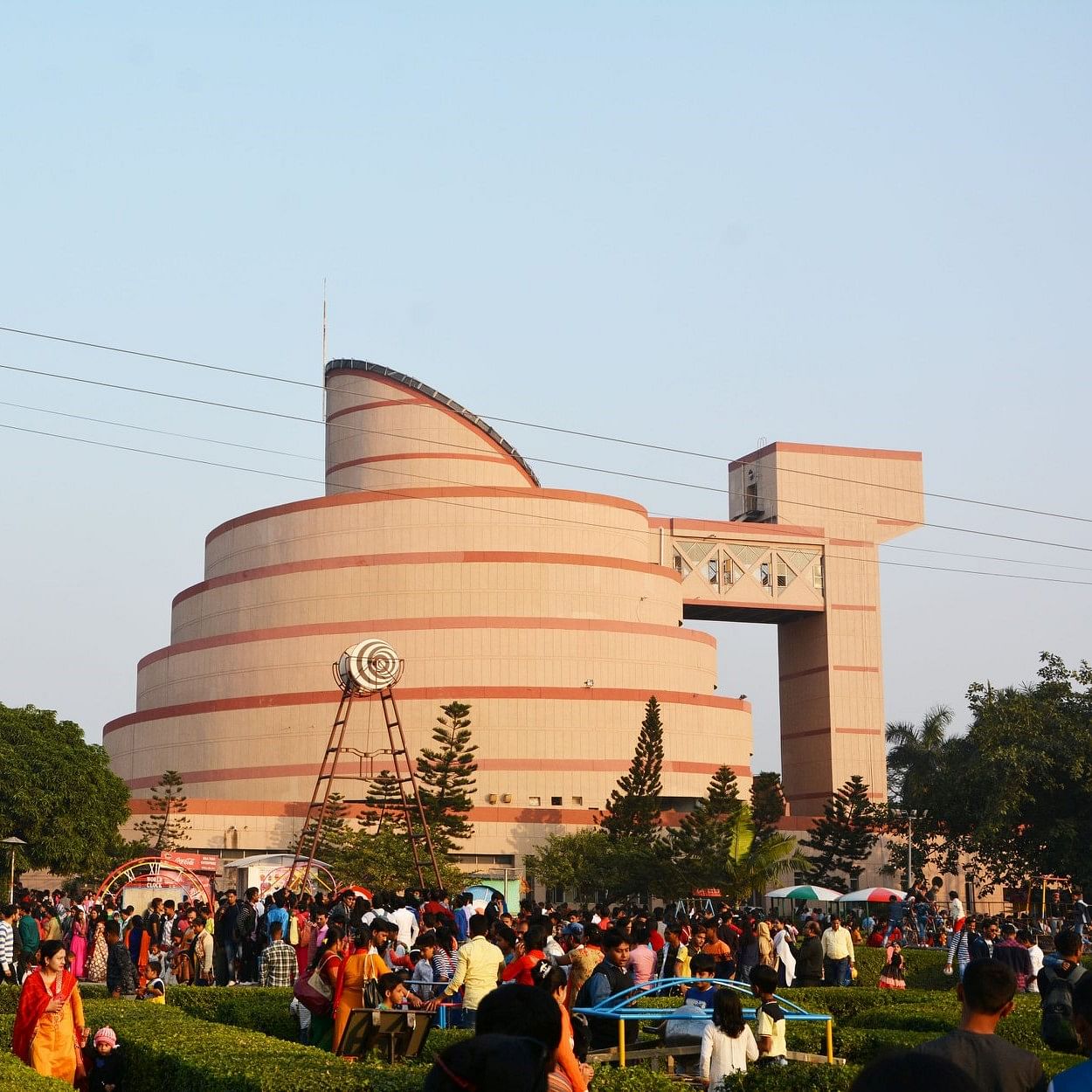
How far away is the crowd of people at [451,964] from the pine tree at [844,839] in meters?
30.4

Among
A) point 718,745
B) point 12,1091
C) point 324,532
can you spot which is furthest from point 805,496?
point 12,1091

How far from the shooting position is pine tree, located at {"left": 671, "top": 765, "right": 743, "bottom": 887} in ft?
166

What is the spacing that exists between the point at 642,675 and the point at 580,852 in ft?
36.4

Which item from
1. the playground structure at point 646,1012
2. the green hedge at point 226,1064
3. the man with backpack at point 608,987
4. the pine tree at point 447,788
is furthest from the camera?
the pine tree at point 447,788

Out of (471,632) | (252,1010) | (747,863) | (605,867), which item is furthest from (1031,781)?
(252,1010)

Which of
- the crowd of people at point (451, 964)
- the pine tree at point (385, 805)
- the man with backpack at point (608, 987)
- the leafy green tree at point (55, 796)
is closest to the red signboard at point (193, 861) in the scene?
the crowd of people at point (451, 964)

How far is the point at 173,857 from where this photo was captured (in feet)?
131

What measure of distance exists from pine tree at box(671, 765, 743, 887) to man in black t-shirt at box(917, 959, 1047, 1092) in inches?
1788

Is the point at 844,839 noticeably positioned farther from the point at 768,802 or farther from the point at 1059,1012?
the point at 1059,1012

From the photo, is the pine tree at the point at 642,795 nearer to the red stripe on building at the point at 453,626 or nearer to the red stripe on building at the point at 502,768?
the red stripe on building at the point at 502,768

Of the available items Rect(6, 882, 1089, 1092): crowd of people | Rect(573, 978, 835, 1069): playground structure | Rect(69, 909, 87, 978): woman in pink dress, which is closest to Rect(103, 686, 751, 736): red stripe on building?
Rect(6, 882, 1089, 1092): crowd of people

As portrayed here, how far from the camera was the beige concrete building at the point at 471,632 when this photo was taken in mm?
61562

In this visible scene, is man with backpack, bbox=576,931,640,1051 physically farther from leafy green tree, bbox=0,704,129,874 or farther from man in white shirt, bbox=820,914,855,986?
leafy green tree, bbox=0,704,129,874

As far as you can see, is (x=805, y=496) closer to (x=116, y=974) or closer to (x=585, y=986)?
(x=116, y=974)
